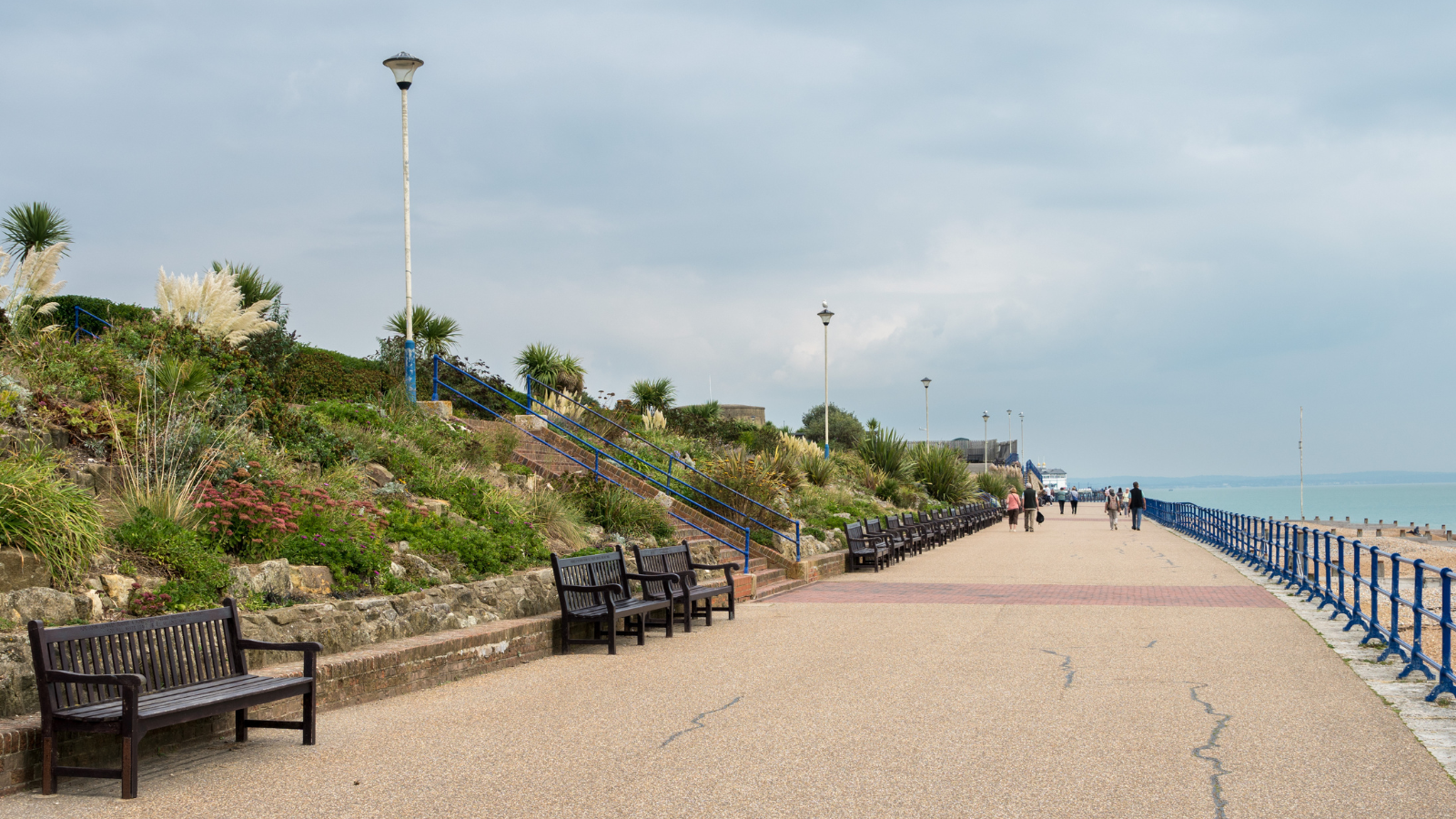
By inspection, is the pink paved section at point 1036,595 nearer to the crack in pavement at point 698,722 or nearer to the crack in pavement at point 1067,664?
the crack in pavement at point 1067,664

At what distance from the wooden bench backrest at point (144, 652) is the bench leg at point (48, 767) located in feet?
0.58

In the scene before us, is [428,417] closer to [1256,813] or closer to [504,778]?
[504,778]

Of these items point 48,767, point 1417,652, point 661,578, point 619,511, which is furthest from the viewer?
point 619,511

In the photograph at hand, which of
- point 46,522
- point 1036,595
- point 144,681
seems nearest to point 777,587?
point 1036,595

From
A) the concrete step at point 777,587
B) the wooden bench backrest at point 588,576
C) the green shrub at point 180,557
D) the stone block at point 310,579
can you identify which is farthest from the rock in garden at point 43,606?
the concrete step at point 777,587

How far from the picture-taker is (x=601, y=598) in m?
11.0

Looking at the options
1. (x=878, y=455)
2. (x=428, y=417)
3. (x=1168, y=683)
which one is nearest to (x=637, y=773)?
(x=1168, y=683)

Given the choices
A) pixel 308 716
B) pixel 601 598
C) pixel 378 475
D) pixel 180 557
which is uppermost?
pixel 378 475

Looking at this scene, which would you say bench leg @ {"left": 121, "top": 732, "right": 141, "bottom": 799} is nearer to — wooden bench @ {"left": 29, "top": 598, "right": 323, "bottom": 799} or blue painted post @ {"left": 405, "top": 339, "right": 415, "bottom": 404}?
wooden bench @ {"left": 29, "top": 598, "right": 323, "bottom": 799}

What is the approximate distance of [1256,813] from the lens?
5195mm

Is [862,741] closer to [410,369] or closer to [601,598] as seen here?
[601,598]

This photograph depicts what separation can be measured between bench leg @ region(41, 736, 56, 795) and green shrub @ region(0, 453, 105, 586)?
1.67 meters

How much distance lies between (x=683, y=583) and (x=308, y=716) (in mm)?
5601

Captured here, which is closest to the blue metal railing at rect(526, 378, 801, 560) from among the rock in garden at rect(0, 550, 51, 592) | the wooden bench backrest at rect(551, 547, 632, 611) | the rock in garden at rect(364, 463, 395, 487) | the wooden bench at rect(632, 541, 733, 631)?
the wooden bench at rect(632, 541, 733, 631)
